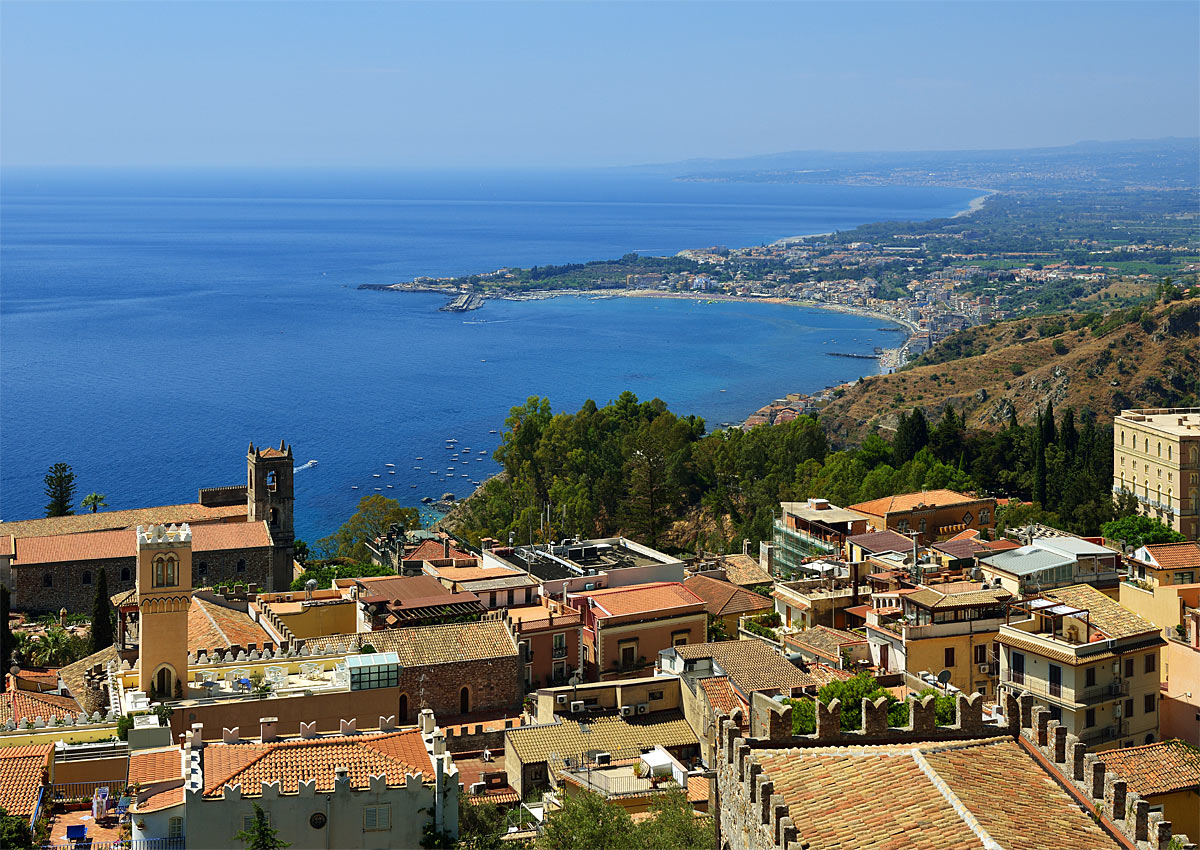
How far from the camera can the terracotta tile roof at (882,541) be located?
3381cm

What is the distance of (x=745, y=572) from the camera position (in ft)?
125

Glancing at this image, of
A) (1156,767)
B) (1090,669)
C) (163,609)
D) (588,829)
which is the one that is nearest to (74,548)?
(163,609)

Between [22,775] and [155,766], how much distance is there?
237cm

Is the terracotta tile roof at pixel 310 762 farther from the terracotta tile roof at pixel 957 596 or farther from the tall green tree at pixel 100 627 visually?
the tall green tree at pixel 100 627

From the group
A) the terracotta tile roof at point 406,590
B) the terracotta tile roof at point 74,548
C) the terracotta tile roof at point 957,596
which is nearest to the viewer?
the terracotta tile roof at point 957,596

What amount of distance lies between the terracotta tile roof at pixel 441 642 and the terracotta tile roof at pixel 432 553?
862 centimetres

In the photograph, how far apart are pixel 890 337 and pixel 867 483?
96.4 metres

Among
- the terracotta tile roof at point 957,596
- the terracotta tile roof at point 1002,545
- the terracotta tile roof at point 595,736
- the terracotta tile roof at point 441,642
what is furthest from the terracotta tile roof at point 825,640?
the terracotta tile roof at point 441,642

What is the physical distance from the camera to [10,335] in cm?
12656

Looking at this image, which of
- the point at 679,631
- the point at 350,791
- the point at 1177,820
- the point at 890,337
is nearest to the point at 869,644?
the point at 679,631

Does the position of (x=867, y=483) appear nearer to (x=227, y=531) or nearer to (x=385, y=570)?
(x=385, y=570)

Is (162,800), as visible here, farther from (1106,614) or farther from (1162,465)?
(1162,465)

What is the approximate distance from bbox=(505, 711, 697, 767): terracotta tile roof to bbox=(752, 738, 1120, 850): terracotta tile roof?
972 cm

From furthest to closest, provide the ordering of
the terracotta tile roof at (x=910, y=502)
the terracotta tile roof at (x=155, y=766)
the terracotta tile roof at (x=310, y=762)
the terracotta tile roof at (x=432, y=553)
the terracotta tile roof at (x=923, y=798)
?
the terracotta tile roof at (x=910, y=502)
the terracotta tile roof at (x=432, y=553)
the terracotta tile roof at (x=155, y=766)
the terracotta tile roof at (x=310, y=762)
the terracotta tile roof at (x=923, y=798)
